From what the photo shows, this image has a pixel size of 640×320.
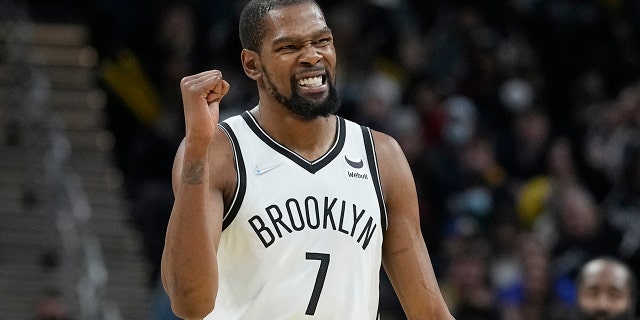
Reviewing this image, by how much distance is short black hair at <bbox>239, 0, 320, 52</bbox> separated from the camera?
5.16m

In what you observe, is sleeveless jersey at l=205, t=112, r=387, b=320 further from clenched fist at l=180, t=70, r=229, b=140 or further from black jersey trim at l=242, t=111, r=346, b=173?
clenched fist at l=180, t=70, r=229, b=140

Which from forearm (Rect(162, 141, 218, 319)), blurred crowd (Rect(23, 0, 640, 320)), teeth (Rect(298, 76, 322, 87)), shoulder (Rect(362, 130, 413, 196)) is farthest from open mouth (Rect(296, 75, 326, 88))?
blurred crowd (Rect(23, 0, 640, 320))

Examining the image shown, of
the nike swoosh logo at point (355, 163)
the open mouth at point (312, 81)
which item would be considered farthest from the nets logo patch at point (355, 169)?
the open mouth at point (312, 81)

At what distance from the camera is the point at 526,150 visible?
13.2 metres

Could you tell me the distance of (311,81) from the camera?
16.8 ft

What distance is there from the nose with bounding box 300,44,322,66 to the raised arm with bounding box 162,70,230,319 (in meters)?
0.38

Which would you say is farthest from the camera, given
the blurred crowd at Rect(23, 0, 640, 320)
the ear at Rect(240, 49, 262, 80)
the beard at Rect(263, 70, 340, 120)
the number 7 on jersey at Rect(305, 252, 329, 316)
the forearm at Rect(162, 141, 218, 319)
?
the blurred crowd at Rect(23, 0, 640, 320)

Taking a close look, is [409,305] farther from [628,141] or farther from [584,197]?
[628,141]

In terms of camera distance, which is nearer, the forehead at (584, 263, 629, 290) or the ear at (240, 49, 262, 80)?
the ear at (240, 49, 262, 80)

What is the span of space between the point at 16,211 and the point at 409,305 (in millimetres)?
8615

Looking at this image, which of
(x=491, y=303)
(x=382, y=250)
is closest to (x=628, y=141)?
(x=491, y=303)

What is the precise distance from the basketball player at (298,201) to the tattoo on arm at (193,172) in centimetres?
6

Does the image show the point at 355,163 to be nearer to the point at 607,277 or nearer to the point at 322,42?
the point at 322,42

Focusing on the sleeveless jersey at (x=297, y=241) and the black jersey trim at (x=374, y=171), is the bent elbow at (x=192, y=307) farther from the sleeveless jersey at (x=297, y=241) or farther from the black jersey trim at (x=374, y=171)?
the black jersey trim at (x=374, y=171)
